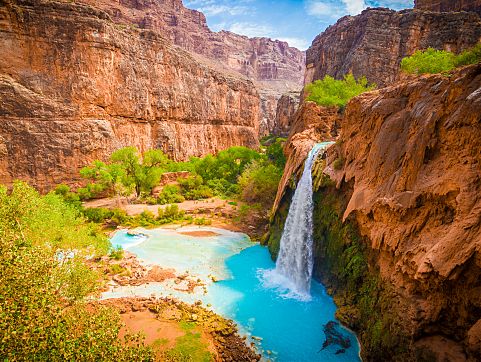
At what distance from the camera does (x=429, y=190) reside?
A: 9.20m

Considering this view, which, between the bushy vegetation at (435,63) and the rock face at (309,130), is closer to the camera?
the bushy vegetation at (435,63)

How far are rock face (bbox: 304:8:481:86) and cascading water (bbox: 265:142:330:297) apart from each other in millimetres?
37813

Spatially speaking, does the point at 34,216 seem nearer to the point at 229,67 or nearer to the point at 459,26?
the point at 459,26

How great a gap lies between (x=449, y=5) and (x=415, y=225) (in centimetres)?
6392

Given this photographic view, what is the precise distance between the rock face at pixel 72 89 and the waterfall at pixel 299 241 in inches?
1117

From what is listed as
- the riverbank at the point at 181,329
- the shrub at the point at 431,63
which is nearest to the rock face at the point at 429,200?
the riverbank at the point at 181,329

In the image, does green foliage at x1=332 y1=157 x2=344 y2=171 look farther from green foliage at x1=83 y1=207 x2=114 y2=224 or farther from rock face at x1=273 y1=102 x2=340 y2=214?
green foliage at x1=83 y1=207 x2=114 y2=224

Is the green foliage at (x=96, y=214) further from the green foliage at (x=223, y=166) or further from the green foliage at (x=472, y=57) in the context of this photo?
the green foliage at (x=472, y=57)

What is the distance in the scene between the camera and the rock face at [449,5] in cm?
4867

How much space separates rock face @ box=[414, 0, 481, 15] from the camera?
160 ft

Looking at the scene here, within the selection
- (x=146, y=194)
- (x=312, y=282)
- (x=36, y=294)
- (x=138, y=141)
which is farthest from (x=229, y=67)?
Result: (x=36, y=294)

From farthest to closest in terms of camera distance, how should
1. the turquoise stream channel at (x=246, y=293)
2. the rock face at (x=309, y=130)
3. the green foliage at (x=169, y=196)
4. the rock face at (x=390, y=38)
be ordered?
the rock face at (x=390, y=38) < the green foliage at (x=169, y=196) < the rock face at (x=309, y=130) < the turquoise stream channel at (x=246, y=293)

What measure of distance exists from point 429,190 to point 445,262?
2494 millimetres

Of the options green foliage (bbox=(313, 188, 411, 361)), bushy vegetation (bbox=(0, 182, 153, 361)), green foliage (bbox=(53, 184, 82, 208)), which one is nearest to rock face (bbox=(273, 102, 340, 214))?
green foliage (bbox=(313, 188, 411, 361))
